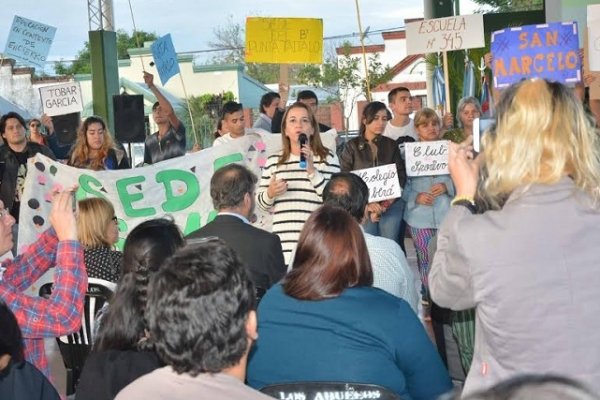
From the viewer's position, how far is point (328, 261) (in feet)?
12.0

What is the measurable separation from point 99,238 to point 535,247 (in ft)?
9.83

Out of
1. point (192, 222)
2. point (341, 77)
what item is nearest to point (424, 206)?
point (192, 222)

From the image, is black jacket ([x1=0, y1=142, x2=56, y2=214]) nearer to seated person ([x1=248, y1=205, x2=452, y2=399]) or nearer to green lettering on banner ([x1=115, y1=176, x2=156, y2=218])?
green lettering on banner ([x1=115, y1=176, x2=156, y2=218])

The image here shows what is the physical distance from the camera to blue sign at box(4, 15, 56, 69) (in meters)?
12.6

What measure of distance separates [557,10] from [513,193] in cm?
1181

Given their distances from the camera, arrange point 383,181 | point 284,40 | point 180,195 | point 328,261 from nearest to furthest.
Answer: point 328,261
point 383,181
point 180,195
point 284,40

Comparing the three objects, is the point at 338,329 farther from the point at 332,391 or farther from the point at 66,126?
the point at 66,126

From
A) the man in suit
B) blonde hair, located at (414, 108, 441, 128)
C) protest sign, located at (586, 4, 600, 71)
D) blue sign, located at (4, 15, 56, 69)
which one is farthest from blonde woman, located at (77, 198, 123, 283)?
blue sign, located at (4, 15, 56, 69)

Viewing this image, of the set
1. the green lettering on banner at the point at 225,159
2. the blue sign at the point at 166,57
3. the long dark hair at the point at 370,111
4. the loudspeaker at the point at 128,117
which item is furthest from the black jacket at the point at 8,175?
the long dark hair at the point at 370,111

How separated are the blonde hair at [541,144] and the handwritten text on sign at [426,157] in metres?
5.28

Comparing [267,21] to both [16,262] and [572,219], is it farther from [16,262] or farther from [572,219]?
[572,219]

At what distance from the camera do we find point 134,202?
878 cm

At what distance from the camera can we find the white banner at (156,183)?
866 cm

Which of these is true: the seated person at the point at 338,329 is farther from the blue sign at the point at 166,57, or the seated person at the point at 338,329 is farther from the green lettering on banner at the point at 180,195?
the blue sign at the point at 166,57
